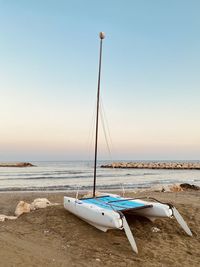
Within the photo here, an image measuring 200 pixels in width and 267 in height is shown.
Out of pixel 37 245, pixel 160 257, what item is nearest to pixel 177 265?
pixel 160 257

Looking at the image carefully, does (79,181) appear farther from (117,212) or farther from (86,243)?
(117,212)

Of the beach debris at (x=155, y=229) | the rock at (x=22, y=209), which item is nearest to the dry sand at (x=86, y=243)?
the beach debris at (x=155, y=229)

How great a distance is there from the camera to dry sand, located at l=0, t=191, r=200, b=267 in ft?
18.7

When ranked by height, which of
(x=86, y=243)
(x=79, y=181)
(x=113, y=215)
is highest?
(x=113, y=215)

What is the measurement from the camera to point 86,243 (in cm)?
675

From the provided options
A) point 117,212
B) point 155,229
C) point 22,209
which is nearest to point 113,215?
point 117,212

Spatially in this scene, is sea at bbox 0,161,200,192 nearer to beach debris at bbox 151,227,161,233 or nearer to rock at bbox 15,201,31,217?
rock at bbox 15,201,31,217

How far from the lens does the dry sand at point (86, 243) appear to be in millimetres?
5715

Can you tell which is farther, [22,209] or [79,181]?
[79,181]

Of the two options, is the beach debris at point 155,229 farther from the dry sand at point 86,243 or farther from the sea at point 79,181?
the sea at point 79,181

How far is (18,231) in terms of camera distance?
24.7 feet

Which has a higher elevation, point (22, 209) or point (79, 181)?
point (22, 209)

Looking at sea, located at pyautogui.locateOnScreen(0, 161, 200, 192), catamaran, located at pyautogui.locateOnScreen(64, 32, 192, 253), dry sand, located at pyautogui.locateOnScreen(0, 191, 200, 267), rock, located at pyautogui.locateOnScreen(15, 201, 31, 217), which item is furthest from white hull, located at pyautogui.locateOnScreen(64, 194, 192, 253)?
sea, located at pyautogui.locateOnScreen(0, 161, 200, 192)

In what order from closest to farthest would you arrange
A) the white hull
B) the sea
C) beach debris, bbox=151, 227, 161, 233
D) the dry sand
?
the dry sand < the white hull < beach debris, bbox=151, 227, 161, 233 < the sea
